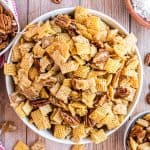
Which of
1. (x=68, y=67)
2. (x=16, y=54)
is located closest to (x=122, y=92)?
(x=68, y=67)

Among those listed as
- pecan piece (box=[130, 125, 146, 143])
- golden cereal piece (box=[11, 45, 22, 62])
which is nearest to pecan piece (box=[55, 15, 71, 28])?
golden cereal piece (box=[11, 45, 22, 62])

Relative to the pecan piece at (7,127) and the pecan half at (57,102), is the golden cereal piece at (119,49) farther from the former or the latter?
the pecan piece at (7,127)

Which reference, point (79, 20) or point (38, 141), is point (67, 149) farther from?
point (79, 20)

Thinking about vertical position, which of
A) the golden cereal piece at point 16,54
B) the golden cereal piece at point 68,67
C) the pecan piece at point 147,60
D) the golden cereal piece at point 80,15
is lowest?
the pecan piece at point 147,60

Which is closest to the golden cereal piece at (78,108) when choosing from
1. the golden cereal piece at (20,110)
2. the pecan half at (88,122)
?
the pecan half at (88,122)

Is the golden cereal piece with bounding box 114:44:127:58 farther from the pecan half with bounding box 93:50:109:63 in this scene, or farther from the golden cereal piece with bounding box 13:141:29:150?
the golden cereal piece with bounding box 13:141:29:150

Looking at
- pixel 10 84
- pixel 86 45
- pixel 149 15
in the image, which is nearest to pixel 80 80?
pixel 86 45
